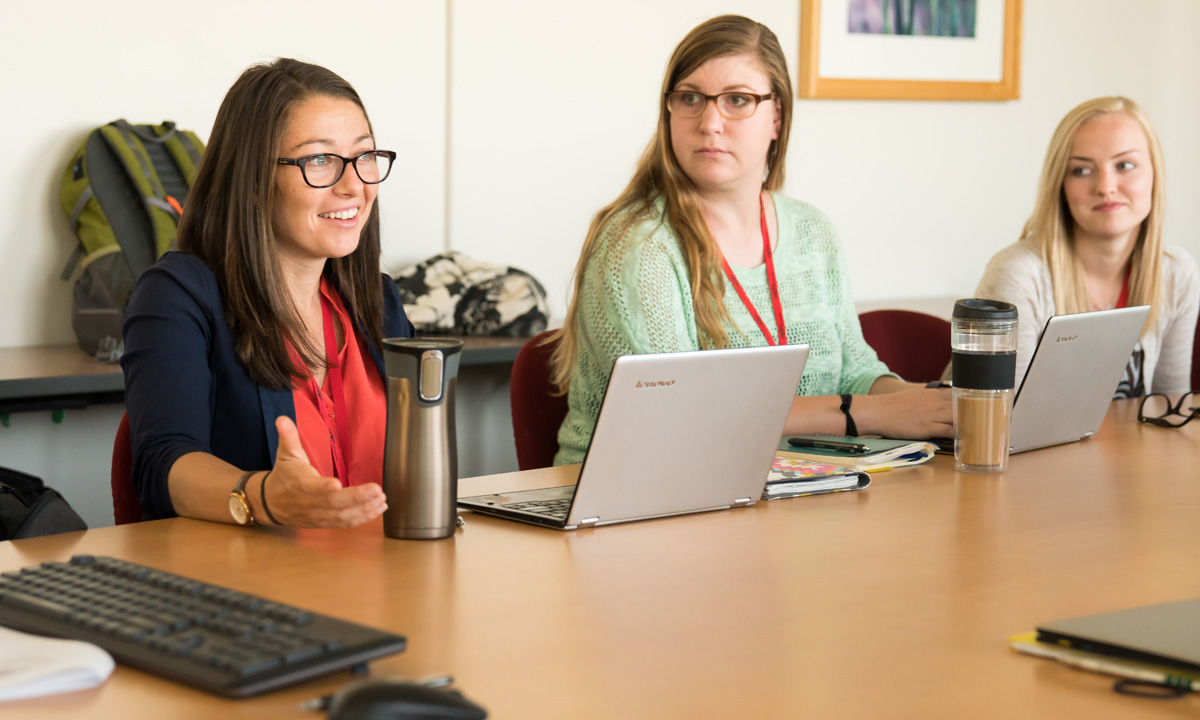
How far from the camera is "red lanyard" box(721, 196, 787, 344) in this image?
2.15 metres

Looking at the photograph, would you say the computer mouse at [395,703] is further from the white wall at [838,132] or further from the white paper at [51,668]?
the white wall at [838,132]

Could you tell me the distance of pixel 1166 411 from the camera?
2.22 m

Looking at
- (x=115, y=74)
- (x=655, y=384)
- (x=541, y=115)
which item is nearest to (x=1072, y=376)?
(x=655, y=384)

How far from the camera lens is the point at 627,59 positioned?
370 centimetres

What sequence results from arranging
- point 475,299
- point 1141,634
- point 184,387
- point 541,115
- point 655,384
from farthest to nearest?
point 541,115, point 475,299, point 184,387, point 655,384, point 1141,634

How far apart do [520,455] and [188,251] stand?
0.68 metres

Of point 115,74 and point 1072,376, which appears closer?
point 1072,376

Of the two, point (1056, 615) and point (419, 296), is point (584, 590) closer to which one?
point (1056, 615)

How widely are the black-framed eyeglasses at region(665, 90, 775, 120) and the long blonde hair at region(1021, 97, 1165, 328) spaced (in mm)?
792

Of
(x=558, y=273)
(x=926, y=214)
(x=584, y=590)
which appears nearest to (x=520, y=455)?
(x=584, y=590)

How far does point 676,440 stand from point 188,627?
624mm

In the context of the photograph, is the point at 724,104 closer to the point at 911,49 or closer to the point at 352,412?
the point at 352,412

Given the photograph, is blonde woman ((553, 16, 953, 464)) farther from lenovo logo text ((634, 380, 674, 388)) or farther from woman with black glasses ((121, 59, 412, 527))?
lenovo logo text ((634, 380, 674, 388))

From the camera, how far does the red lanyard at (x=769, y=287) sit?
215 cm
